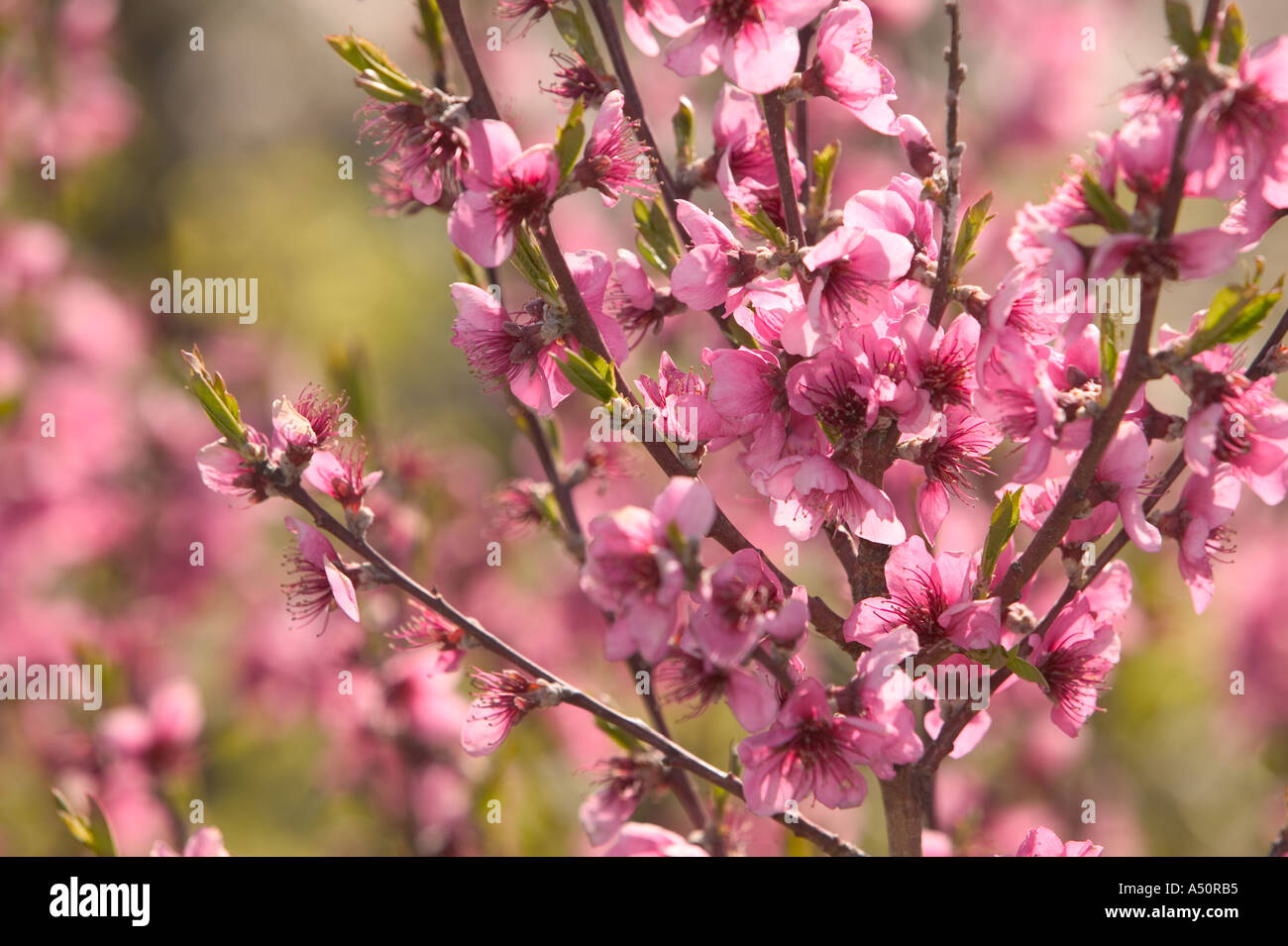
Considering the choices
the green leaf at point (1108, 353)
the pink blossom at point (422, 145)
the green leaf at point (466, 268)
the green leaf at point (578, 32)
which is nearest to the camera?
the green leaf at point (1108, 353)

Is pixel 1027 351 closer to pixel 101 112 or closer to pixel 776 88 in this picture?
pixel 776 88

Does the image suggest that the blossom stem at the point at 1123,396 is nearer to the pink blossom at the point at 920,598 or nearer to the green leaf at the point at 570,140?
the pink blossom at the point at 920,598

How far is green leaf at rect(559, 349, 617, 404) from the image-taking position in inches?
55.9

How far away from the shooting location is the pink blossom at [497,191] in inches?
55.0

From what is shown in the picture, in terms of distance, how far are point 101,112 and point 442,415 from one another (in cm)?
323

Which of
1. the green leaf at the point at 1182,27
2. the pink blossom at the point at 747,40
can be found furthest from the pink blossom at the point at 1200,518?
the pink blossom at the point at 747,40

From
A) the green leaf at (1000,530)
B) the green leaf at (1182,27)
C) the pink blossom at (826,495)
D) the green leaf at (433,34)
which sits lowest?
the green leaf at (1000,530)

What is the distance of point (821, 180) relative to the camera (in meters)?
1.44

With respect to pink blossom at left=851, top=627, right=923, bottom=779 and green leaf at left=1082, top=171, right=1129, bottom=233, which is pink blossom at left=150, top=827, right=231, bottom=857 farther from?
green leaf at left=1082, top=171, right=1129, bottom=233

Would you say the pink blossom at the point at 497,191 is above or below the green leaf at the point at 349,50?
below

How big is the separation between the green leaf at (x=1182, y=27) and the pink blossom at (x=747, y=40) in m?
0.43

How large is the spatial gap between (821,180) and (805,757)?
779 millimetres

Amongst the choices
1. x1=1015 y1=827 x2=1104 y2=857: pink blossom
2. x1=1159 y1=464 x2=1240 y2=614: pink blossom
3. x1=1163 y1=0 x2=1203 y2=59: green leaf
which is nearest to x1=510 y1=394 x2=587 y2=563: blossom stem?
x1=1015 y1=827 x2=1104 y2=857: pink blossom
